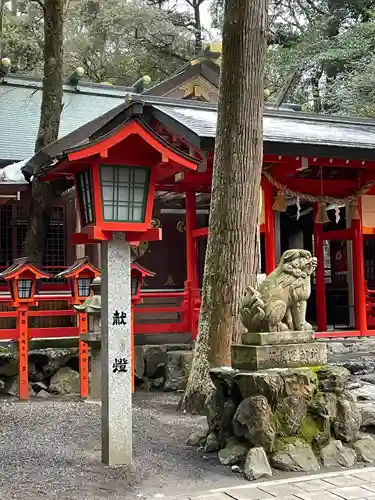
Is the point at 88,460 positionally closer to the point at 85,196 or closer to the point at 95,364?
the point at 85,196

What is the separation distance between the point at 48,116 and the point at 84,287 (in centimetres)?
405

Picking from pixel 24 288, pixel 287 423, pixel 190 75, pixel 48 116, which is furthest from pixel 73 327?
pixel 190 75

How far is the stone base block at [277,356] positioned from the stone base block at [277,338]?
4 centimetres

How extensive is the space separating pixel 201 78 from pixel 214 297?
9.50 m

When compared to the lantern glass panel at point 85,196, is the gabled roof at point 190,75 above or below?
above

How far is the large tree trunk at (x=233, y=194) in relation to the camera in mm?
7887

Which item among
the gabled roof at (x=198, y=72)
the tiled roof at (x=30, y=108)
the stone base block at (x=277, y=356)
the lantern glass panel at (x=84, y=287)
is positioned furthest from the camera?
the gabled roof at (x=198, y=72)

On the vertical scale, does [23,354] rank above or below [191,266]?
below

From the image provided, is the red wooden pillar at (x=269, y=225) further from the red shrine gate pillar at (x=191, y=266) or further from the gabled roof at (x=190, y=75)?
the gabled roof at (x=190, y=75)

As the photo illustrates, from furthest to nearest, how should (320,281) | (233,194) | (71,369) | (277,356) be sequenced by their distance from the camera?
(320,281), (71,369), (233,194), (277,356)

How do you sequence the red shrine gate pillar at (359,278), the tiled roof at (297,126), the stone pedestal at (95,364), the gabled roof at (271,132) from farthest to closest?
the red shrine gate pillar at (359,278)
the tiled roof at (297,126)
the gabled roof at (271,132)
the stone pedestal at (95,364)

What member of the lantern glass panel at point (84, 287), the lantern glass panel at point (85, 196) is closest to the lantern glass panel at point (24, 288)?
the lantern glass panel at point (84, 287)

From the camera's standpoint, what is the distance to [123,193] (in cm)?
578

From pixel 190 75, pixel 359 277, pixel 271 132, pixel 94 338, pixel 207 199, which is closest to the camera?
pixel 94 338
